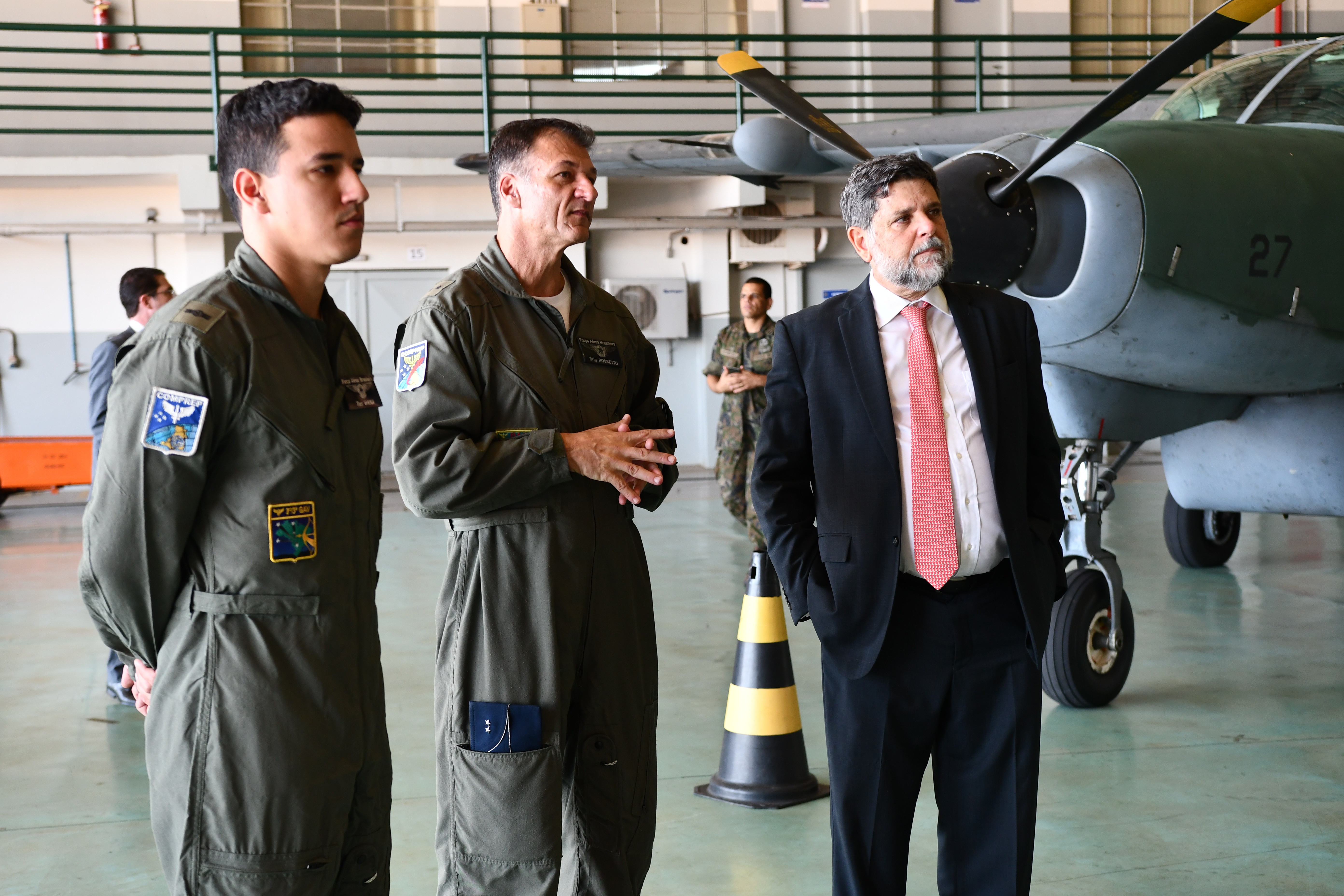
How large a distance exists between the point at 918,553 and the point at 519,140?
3.70 feet

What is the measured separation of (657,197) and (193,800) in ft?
41.8

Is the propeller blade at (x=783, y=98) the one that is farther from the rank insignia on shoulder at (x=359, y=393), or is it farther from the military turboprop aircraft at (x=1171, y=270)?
the rank insignia on shoulder at (x=359, y=393)

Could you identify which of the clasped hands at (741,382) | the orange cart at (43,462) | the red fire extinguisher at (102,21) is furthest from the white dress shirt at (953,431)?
the red fire extinguisher at (102,21)

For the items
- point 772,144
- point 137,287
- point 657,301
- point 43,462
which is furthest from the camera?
point 657,301

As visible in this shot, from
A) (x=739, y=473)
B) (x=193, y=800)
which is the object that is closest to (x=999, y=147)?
(x=193, y=800)

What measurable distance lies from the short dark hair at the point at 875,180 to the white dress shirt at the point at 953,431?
0.45ft

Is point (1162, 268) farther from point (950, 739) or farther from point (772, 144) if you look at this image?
point (772, 144)

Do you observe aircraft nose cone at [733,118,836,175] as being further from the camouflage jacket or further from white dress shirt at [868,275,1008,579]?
white dress shirt at [868,275,1008,579]

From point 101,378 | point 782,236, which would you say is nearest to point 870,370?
point 101,378

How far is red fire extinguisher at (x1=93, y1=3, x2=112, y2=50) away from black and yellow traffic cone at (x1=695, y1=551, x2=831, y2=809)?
11.0 metres

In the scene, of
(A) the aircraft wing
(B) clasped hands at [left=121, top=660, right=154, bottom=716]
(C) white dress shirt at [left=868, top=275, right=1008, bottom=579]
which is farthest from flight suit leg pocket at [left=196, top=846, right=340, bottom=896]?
(A) the aircraft wing

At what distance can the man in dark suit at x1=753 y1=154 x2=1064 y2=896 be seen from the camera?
2240 mm

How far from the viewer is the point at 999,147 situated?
12.0 feet

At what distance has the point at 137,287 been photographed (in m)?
4.64
